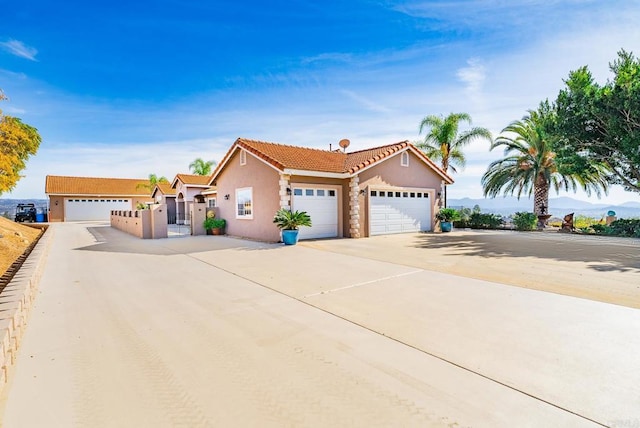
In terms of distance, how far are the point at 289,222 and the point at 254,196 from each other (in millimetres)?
3287

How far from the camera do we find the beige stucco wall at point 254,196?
13977mm

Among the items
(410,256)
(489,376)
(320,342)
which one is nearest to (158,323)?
(320,342)

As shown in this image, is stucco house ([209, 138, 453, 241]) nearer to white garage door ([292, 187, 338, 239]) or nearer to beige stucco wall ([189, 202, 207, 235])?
white garage door ([292, 187, 338, 239])

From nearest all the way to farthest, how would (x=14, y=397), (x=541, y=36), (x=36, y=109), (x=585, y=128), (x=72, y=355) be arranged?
(x=14, y=397)
(x=72, y=355)
(x=541, y=36)
(x=585, y=128)
(x=36, y=109)

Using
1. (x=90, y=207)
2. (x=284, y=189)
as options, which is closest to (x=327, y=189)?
(x=284, y=189)

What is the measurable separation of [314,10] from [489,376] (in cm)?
1256

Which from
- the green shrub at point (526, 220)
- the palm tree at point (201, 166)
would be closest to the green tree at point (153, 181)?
the palm tree at point (201, 166)

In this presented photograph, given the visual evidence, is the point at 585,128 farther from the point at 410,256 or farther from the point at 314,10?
the point at 314,10

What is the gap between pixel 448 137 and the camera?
2225 centimetres

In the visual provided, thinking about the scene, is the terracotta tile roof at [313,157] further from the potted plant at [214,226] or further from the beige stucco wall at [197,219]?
the potted plant at [214,226]

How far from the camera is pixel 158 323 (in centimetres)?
442

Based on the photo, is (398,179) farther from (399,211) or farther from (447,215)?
(447,215)

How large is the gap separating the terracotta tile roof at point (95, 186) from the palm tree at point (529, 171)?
37.2m

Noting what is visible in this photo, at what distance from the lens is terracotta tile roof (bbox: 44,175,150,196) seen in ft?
111
